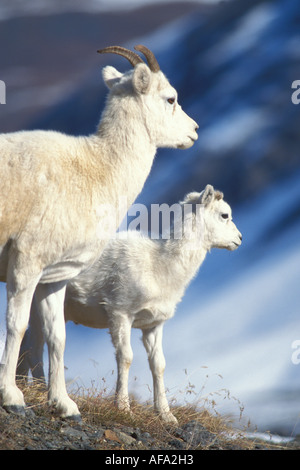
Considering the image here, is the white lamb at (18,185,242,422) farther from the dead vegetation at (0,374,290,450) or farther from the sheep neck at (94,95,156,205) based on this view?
the sheep neck at (94,95,156,205)

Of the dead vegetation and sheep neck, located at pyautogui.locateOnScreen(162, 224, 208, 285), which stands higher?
sheep neck, located at pyautogui.locateOnScreen(162, 224, 208, 285)

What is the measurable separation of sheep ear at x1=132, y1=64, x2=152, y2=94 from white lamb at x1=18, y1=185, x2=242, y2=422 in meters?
2.87

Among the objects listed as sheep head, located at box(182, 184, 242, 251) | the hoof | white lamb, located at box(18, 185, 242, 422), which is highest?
sheep head, located at box(182, 184, 242, 251)

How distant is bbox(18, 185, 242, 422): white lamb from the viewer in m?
9.84

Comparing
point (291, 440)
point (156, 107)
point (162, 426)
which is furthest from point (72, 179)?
point (291, 440)

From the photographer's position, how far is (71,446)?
7195mm

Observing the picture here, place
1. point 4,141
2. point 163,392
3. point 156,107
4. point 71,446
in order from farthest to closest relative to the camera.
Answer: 1. point 163,392
2. point 156,107
3. point 4,141
4. point 71,446

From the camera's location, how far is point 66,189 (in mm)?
7727

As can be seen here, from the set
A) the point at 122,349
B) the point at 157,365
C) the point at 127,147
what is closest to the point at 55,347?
the point at 122,349

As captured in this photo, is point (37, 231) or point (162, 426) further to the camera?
point (162, 426)

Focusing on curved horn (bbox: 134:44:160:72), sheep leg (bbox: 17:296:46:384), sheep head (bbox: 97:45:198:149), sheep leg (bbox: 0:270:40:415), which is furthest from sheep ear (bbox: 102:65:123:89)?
sheep leg (bbox: 17:296:46:384)

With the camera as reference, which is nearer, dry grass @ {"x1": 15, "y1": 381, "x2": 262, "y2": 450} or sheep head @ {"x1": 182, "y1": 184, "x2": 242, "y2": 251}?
dry grass @ {"x1": 15, "y1": 381, "x2": 262, "y2": 450}

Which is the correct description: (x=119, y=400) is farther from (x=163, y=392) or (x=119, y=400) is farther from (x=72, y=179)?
(x=72, y=179)

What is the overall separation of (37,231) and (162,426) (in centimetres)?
306
